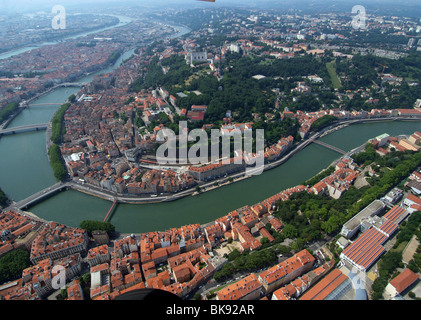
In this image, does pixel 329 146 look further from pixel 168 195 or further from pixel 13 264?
pixel 13 264

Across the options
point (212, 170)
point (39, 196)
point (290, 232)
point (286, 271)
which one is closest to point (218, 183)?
point (212, 170)

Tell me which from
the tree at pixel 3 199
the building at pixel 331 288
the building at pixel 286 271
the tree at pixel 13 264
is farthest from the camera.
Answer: the tree at pixel 3 199

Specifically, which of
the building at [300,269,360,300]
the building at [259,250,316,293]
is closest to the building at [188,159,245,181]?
the building at [259,250,316,293]

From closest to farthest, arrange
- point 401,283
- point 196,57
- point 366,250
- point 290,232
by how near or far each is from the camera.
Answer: point 401,283
point 366,250
point 290,232
point 196,57

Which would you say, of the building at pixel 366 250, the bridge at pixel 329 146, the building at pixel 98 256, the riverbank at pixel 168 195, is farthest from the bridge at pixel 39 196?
the bridge at pixel 329 146

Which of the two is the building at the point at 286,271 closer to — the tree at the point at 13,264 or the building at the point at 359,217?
the building at the point at 359,217

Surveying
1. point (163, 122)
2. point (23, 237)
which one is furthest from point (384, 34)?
point (23, 237)
